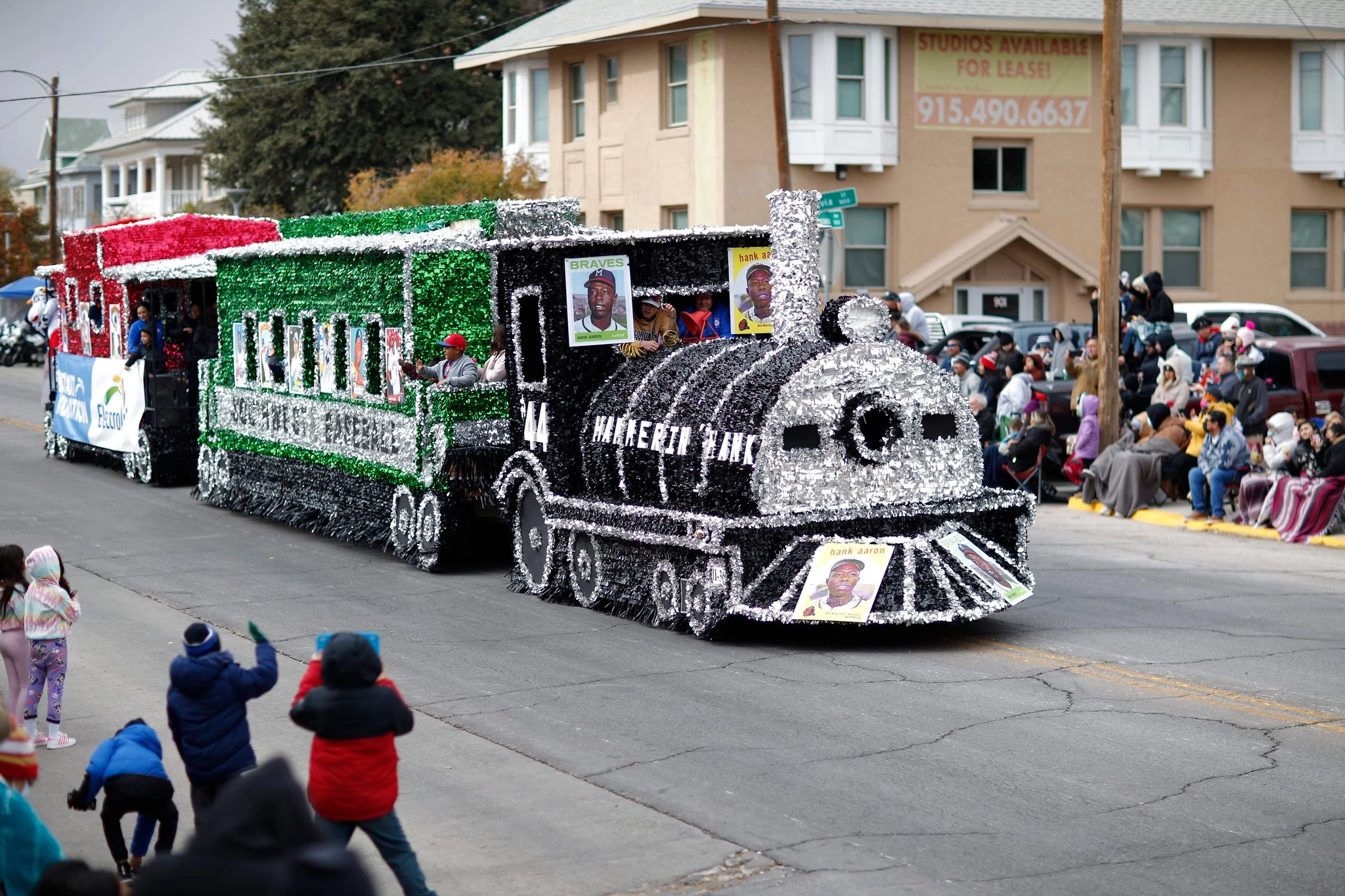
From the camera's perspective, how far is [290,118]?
5003cm

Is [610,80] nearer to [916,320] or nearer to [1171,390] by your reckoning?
[916,320]

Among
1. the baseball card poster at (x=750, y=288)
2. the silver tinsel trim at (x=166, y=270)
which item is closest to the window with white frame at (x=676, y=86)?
the silver tinsel trim at (x=166, y=270)

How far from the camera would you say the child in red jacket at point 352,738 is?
19.9ft

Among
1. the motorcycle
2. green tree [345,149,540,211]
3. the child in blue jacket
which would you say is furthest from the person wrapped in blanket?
the motorcycle

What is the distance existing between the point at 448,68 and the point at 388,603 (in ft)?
129

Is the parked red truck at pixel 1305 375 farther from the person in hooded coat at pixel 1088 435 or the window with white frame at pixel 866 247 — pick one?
the window with white frame at pixel 866 247

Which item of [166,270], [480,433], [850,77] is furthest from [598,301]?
[850,77]

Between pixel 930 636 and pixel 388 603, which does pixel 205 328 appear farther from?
pixel 930 636

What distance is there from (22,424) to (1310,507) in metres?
23.4

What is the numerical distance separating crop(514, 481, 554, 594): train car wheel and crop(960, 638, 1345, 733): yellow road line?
11.7ft

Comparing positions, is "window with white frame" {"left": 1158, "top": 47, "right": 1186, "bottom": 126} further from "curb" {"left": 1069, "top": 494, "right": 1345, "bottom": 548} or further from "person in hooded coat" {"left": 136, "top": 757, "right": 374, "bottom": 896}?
"person in hooded coat" {"left": 136, "top": 757, "right": 374, "bottom": 896}

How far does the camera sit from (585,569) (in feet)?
42.9

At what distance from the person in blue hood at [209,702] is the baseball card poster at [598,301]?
6.90 metres

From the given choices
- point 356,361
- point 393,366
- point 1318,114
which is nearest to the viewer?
point 393,366
